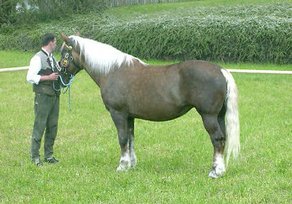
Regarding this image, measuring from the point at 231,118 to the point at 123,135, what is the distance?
1.56 meters

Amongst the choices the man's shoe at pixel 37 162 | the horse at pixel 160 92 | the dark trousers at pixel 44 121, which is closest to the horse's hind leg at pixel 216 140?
the horse at pixel 160 92

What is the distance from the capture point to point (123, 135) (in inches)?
302

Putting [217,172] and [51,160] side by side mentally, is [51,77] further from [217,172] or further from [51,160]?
[217,172]

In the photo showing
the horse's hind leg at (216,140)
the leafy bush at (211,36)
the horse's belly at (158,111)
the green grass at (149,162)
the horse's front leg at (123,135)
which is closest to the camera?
the green grass at (149,162)

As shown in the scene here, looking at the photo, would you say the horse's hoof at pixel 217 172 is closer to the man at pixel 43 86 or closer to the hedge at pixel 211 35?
the man at pixel 43 86

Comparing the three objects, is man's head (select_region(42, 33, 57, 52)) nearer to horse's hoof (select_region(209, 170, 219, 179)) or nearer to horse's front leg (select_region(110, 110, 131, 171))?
horse's front leg (select_region(110, 110, 131, 171))

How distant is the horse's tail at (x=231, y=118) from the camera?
700 cm

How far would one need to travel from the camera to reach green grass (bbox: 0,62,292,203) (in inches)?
256

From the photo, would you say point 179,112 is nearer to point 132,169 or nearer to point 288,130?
point 132,169

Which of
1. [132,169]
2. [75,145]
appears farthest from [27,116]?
[132,169]

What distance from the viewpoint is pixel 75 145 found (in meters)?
9.53

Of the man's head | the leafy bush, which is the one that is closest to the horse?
the man's head

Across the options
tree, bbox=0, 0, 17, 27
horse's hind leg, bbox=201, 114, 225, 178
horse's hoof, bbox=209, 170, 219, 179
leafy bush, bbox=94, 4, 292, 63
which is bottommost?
tree, bbox=0, 0, 17, 27

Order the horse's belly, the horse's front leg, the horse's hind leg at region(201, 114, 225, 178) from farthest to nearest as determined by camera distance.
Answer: the horse's front leg, the horse's belly, the horse's hind leg at region(201, 114, 225, 178)
